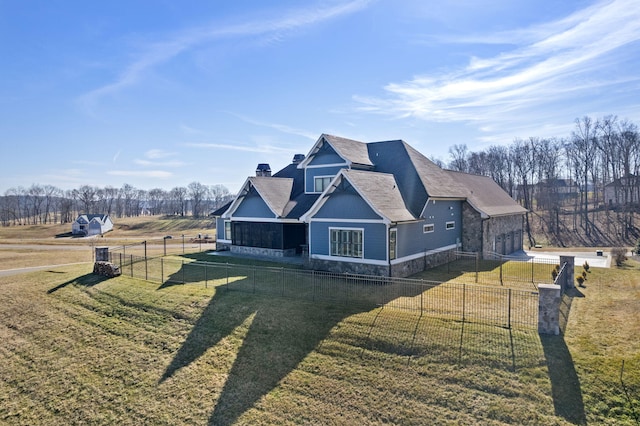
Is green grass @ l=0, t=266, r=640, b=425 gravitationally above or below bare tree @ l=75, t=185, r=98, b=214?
below

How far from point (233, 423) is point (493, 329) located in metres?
7.62

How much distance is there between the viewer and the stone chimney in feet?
109

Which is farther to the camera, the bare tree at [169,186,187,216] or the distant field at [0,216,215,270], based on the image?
the bare tree at [169,186,187,216]

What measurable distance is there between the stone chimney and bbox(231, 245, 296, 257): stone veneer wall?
27.6 feet

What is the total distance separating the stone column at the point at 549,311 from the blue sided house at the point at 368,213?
723cm

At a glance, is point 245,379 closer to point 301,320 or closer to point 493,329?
point 301,320

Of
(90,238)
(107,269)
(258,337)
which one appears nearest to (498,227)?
(258,337)

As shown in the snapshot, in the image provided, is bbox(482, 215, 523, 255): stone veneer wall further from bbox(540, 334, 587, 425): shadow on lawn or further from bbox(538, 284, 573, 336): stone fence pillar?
bbox(540, 334, 587, 425): shadow on lawn

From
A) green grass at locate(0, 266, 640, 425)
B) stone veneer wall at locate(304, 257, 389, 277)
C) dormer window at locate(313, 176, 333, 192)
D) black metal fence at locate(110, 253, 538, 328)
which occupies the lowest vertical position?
green grass at locate(0, 266, 640, 425)

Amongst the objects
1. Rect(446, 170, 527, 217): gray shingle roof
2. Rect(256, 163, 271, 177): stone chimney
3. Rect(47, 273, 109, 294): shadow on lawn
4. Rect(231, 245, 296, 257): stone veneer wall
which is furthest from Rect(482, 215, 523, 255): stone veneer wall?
Rect(47, 273, 109, 294): shadow on lawn

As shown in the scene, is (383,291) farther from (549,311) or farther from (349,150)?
(349,150)

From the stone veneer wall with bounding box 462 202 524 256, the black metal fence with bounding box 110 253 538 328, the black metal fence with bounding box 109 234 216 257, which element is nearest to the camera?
the black metal fence with bounding box 110 253 538 328

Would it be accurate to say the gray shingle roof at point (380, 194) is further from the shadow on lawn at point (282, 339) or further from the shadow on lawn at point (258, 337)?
the shadow on lawn at point (258, 337)

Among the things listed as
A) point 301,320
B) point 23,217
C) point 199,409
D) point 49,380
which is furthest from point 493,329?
point 23,217
